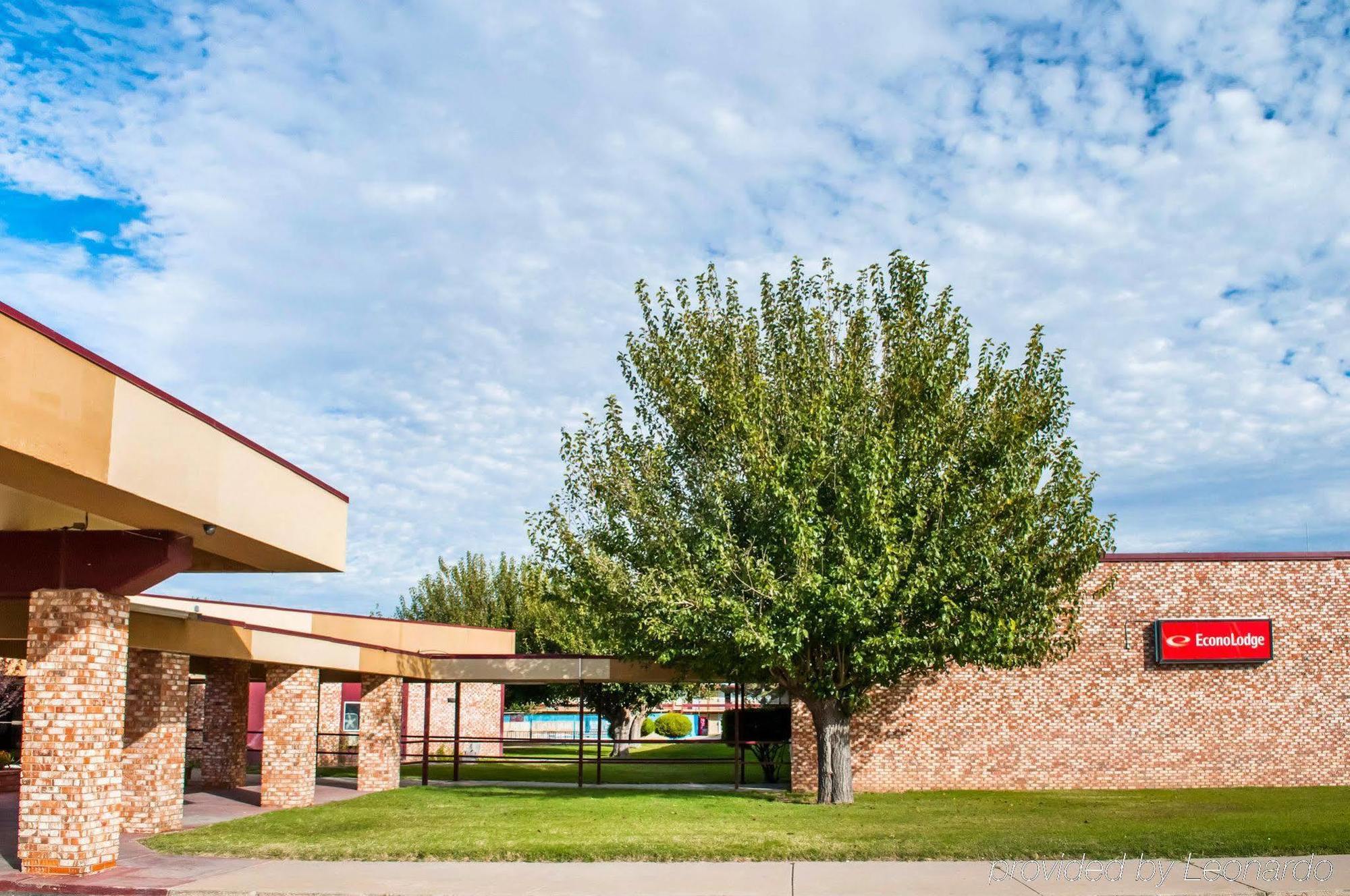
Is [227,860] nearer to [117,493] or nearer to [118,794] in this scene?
[118,794]

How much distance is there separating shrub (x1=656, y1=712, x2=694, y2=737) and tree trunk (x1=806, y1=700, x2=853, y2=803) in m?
41.9

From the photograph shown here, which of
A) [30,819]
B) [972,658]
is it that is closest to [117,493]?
[30,819]

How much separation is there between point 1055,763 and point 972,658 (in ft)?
22.1

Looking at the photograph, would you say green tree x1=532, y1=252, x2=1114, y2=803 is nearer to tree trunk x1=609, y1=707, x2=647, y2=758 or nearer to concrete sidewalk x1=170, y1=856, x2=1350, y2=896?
concrete sidewalk x1=170, y1=856, x2=1350, y2=896

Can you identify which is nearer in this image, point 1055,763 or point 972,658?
point 972,658

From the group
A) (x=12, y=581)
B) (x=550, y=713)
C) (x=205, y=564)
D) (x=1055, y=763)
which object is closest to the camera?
(x=12, y=581)

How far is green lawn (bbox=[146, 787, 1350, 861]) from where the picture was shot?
1529cm

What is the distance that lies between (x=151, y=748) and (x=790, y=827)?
10216mm

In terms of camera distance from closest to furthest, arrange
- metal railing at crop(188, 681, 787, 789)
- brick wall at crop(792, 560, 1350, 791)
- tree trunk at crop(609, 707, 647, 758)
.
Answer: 1. brick wall at crop(792, 560, 1350, 791)
2. metal railing at crop(188, 681, 787, 789)
3. tree trunk at crop(609, 707, 647, 758)

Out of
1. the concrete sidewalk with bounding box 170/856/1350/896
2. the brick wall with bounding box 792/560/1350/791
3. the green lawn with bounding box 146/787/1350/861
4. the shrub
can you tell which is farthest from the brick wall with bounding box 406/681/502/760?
the concrete sidewalk with bounding box 170/856/1350/896

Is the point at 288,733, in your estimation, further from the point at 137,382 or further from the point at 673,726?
the point at 673,726

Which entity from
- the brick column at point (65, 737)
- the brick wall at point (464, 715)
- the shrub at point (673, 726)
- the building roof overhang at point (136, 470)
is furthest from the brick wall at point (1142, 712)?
the shrub at point (673, 726)

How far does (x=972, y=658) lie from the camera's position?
72.1 ft

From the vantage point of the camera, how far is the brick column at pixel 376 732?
27.6 m
